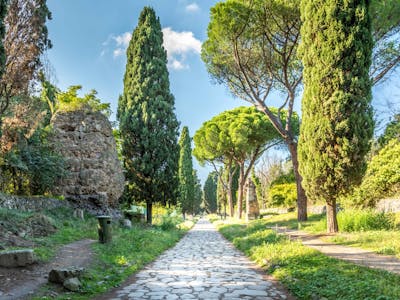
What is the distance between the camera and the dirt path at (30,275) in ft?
14.1

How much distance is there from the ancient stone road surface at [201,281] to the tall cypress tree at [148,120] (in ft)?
27.2

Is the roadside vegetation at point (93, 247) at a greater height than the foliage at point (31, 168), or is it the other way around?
the foliage at point (31, 168)

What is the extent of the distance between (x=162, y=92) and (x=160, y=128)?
204cm

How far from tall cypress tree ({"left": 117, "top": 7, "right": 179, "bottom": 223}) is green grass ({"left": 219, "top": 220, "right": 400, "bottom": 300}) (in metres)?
9.66

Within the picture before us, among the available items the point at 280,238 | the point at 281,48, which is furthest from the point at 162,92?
the point at 280,238

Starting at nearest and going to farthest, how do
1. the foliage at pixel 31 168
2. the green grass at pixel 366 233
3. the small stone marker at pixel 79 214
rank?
the green grass at pixel 366 233, the foliage at pixel 31 168, the small stone marker at pixel 79 214

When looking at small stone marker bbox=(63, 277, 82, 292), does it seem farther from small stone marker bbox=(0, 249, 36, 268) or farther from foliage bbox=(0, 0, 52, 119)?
foliage bbox=(0, 0, 52, 119)

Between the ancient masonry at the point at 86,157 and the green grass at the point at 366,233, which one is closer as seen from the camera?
the green grass at the point at 366,233

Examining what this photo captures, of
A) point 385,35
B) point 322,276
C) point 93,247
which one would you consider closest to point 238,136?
point 385,35

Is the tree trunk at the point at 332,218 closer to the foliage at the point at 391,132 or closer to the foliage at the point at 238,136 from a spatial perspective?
the foliage at the point at 391,132

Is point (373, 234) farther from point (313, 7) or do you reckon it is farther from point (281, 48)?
point (281, 48)

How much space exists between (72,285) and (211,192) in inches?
2424

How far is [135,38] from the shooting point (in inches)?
707

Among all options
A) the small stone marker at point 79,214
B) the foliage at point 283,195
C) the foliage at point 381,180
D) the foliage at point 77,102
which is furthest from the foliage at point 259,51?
the foliage at point 283,195
